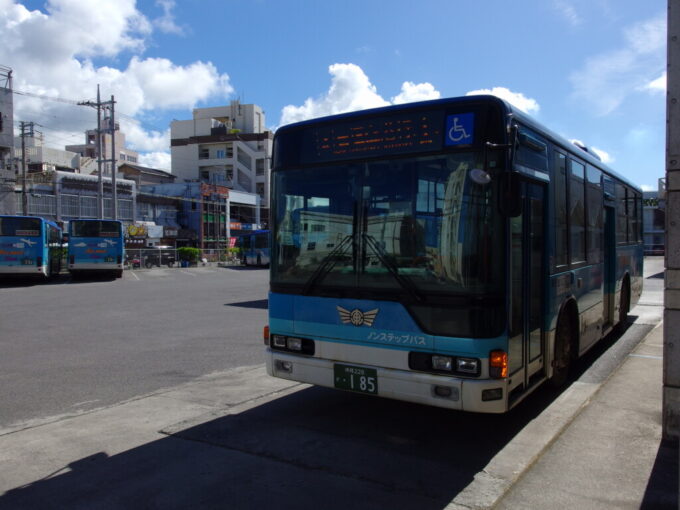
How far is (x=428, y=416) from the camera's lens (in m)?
5.73

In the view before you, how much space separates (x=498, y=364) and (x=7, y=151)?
48.8 metres

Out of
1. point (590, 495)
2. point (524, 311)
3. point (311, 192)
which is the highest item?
point (311, 192)

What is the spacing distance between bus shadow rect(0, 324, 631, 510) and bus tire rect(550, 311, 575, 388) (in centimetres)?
51

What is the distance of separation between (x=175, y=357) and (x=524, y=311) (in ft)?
19.4

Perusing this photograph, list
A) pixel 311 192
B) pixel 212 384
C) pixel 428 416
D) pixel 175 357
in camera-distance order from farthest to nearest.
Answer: pixel 175 357, pixel 212 384, pixel 428 416, pixel 311 192

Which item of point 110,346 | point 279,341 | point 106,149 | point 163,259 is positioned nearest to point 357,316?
point 279,341

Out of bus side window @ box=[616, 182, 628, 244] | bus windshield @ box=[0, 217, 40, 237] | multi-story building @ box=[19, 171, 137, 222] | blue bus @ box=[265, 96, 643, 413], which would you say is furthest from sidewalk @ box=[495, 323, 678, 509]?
multi-story building @ box=[19, 171, 137, 222]

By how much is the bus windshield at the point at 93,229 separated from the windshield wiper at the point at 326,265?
25030 mm

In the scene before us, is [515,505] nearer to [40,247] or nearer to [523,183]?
[523,183]

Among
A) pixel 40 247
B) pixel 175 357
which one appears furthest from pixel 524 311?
pixel 40 247

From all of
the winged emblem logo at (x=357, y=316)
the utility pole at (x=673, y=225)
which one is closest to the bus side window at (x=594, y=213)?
the utility pole at (x=673, y=225)

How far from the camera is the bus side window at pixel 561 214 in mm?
5883

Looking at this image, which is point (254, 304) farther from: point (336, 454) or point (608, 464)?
point (608, 464)

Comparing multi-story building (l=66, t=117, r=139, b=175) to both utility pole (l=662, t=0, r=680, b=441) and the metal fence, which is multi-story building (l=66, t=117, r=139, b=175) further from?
utility pole (l=662, t=0, r=680, b=441)
